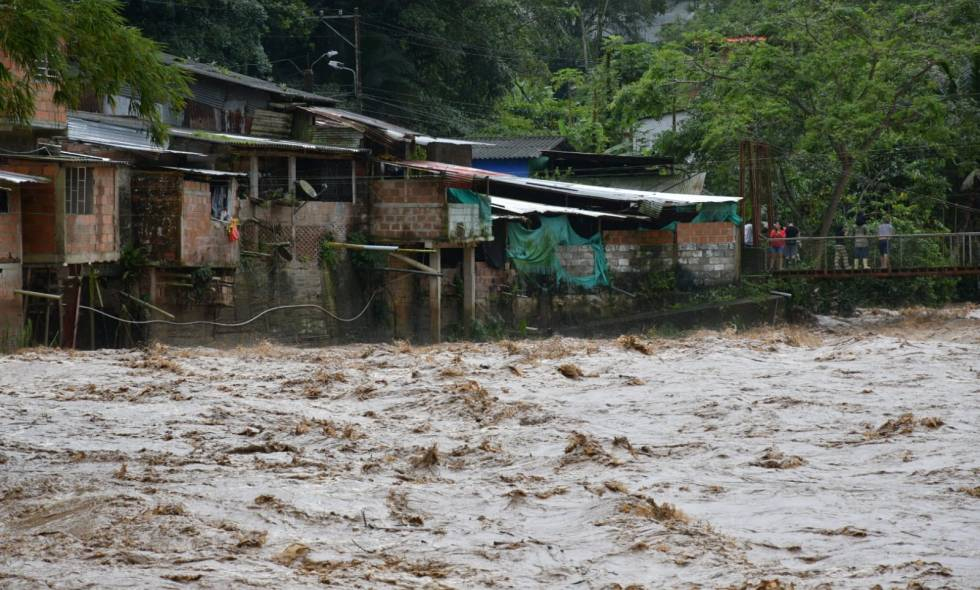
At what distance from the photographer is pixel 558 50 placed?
2202 inches

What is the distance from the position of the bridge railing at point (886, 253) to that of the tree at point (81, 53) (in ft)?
76.9

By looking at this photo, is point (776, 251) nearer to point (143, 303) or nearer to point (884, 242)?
point (884, 242)

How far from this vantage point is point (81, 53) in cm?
1184

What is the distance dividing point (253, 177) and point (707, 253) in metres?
12.5

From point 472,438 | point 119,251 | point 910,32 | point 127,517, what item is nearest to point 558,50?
point 910,32

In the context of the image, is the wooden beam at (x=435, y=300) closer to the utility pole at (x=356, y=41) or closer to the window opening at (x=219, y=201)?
the window opening at (x=219, y=201)

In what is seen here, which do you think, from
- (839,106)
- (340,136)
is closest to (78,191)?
(340,136)

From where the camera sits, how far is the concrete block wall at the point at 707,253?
1324 inches

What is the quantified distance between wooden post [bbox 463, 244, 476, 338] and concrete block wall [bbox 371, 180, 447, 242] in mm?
1385

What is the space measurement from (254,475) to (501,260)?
19.8 metres

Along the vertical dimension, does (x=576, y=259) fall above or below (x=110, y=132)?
below

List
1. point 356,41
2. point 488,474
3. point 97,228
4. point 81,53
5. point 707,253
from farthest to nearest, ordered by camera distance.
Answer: point 356,41
point 707,253
point 97,228
point 488,474
point 81,53

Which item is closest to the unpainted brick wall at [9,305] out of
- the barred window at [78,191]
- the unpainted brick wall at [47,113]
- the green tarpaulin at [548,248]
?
the barred window at [78,191]

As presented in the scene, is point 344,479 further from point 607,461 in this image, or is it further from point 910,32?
point 910,32
